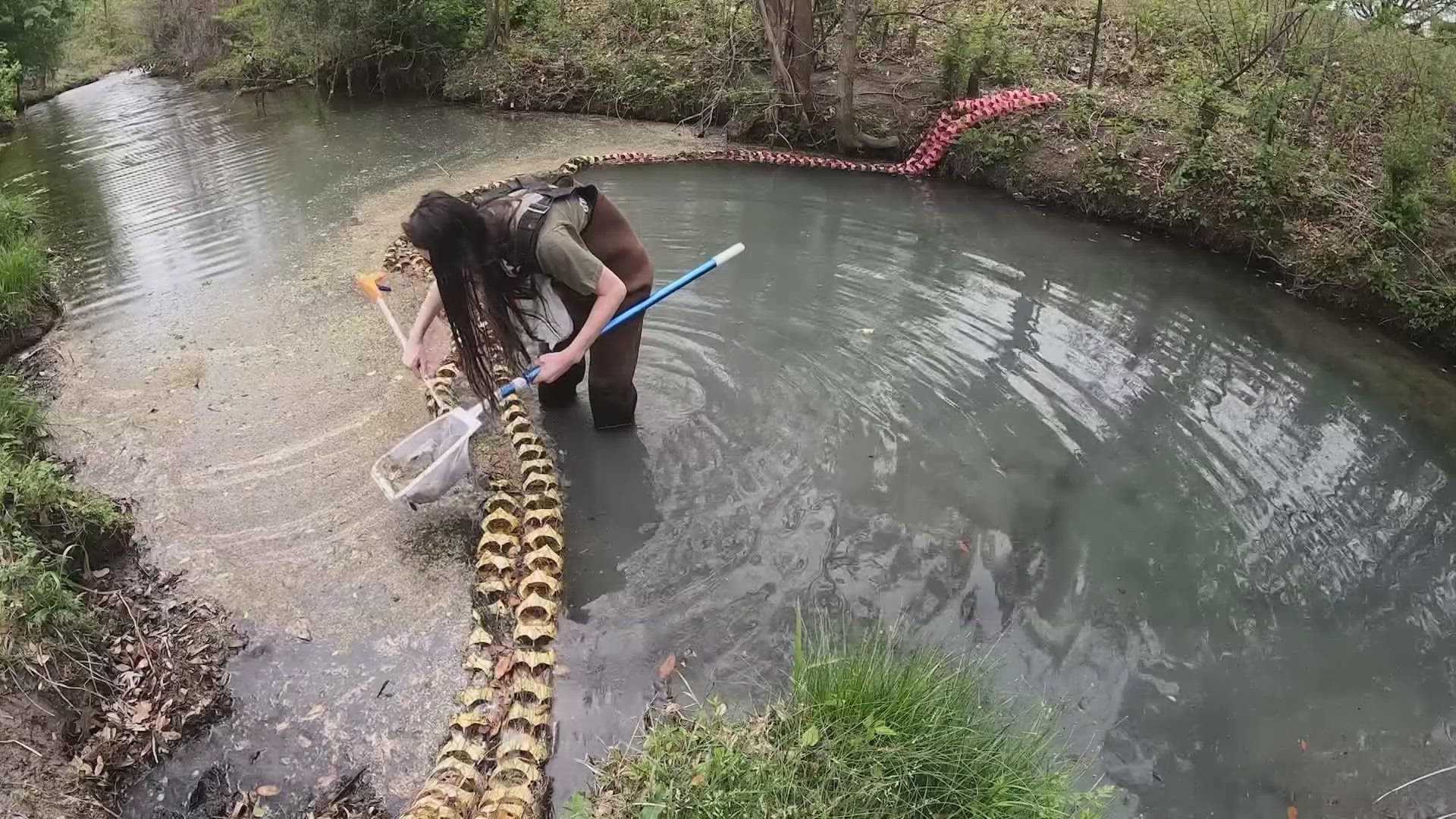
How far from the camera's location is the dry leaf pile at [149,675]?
2.66m

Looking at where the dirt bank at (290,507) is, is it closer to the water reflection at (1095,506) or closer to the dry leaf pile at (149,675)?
the dry leaf pile at (149,675)

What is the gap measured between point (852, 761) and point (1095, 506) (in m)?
2.29

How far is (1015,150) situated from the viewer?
27.8ft

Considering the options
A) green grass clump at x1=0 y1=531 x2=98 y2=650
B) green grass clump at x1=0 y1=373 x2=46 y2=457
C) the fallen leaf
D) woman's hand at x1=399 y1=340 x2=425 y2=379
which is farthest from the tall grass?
the fallen leaf

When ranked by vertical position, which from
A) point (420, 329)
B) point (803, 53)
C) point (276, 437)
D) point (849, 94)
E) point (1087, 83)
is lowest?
point (276, 437)

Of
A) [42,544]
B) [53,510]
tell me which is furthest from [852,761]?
[53,510]

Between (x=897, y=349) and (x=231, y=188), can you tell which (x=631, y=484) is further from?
(x=231, y=188)

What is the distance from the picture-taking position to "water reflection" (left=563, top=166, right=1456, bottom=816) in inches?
121

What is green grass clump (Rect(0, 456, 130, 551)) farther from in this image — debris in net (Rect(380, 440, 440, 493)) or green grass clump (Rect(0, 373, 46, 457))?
debris in net (Rect(380, 440, 440, 493))

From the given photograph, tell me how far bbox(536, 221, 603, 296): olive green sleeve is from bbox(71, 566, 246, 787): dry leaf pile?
6.12 ft

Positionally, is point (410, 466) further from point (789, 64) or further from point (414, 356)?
point (789, 64)

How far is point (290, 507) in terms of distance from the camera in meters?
3.78

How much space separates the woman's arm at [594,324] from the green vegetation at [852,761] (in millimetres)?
1495

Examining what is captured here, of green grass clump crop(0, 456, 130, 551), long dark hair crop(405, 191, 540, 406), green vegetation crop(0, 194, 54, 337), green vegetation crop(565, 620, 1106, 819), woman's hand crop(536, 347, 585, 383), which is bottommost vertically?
green vegetation crop(565, 620, 1106, 819)
